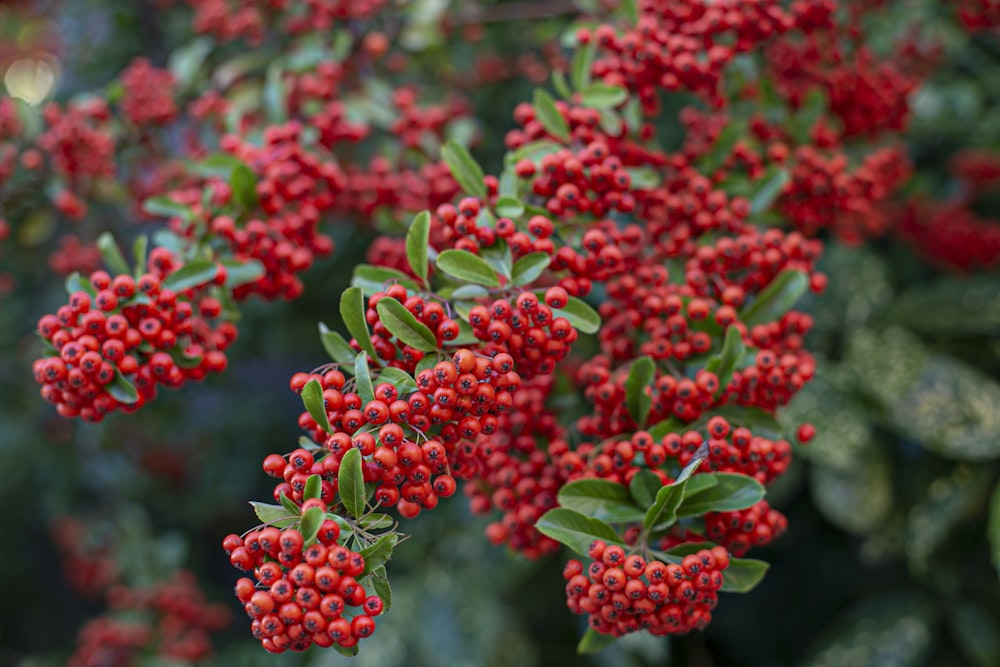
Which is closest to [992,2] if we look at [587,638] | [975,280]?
[975,280]

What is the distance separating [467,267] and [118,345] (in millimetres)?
596

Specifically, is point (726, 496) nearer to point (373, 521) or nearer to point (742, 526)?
point (742, 526)

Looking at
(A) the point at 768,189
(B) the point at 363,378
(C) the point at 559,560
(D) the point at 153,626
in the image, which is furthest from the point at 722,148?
(D) the point at 153,626

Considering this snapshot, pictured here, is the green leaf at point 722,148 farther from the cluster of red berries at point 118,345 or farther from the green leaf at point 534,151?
the cluster of red berries at point 118,345

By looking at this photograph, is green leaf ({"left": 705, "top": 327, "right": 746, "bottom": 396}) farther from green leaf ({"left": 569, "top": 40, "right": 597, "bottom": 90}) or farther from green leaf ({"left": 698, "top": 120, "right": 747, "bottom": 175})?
green leaf ({"left": 569, "top": 40, "right": 597, "bottom": 90})

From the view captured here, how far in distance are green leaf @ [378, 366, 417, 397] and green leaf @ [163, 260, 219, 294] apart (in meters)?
0.49

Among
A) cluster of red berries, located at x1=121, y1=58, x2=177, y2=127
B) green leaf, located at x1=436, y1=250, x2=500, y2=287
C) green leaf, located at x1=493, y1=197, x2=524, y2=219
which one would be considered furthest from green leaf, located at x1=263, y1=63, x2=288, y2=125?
green leaf, located at x1=436, y1=250, x2=500, y2=287

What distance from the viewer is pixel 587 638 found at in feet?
4.61

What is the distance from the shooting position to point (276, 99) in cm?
204

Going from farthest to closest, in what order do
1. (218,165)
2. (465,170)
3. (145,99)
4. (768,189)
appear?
(145,99), (218,165), (768,189), (465,170)

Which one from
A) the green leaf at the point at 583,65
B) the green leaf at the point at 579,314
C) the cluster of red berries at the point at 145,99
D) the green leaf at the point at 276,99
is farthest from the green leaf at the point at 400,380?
the cluster of red berries at the point at 145,99

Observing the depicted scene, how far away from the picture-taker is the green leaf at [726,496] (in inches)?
50.0

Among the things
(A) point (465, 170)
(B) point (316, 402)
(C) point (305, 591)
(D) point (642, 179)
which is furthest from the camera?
(D) point (642, 179)

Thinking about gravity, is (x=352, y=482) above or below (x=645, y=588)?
above
